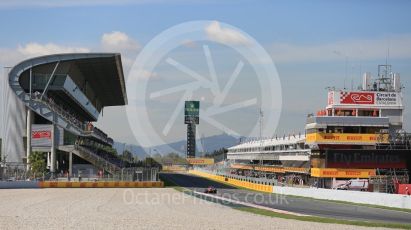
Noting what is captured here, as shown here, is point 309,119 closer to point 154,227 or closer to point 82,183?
point 82,183

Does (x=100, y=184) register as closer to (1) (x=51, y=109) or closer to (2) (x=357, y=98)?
(1) (x=51, y=109)

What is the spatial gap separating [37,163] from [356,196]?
37.3m

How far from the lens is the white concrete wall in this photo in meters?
46.8

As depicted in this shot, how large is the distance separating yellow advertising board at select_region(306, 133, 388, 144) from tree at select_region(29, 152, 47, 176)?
31.2 metres

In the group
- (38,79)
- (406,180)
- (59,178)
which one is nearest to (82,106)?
(38,79)

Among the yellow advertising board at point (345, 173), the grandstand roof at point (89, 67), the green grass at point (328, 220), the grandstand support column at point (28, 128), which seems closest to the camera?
the green grass at point (328, 220)

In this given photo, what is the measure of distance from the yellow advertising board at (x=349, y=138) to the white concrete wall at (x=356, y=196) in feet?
37.7

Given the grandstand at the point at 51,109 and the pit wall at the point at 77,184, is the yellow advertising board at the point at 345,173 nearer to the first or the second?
the pit wall at the point at 77,184

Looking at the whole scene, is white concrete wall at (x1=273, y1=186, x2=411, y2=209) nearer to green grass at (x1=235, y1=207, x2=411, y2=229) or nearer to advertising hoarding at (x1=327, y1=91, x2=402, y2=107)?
green grass at (x1=235, y1=207, x2=411, y2=229)

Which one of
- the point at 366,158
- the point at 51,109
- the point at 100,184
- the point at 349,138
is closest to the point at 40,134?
the point at 51,109

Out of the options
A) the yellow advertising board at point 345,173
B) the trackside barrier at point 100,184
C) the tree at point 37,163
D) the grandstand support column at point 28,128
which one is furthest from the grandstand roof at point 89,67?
the yellow advertising board at point 345,173

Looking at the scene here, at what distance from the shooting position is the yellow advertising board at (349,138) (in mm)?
80000

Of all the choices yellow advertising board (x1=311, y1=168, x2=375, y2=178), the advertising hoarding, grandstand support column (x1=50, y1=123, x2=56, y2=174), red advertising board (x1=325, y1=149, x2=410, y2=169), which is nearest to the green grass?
yellow advertising board (x1=311, y1=168, x2=375, y2=178)

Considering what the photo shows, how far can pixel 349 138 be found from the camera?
80125 millimetres
